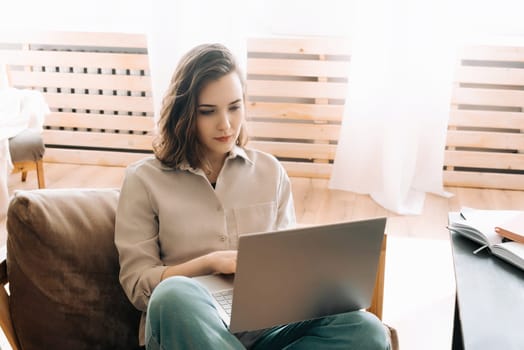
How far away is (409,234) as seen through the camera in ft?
9.71

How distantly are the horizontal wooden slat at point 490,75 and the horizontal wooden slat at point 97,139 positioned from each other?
1.67 metres

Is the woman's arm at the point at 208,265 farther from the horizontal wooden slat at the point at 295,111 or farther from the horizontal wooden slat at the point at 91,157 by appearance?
the horizontal wooden slat at the point at 91,157

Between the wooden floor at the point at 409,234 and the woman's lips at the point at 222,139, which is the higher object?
the woman's lips at the point at 222,139

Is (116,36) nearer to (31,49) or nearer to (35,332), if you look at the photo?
(31,49)

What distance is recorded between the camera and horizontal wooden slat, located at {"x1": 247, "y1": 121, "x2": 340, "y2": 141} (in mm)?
3561

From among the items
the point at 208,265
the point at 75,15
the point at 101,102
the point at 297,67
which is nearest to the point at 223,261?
the point at 208,265

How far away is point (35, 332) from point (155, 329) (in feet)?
1.12

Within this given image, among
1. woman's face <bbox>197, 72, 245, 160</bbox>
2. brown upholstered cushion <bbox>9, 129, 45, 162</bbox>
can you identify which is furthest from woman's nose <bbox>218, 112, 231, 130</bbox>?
brown upholstered cushion <bbox>9, 129, 45, 162</bbox>

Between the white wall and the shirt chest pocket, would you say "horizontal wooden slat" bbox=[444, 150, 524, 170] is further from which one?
the shirt chest pocket

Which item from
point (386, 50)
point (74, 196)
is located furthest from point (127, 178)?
point (386, 50)

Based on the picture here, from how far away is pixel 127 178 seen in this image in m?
1.51

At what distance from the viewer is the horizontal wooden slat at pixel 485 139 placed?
3445 millimetres

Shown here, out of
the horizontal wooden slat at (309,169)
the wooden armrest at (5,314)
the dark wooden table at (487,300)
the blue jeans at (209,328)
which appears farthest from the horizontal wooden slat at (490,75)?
the wooden armrest at (5,314)

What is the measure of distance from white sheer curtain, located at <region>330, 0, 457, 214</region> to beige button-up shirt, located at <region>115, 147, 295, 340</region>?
171cm
